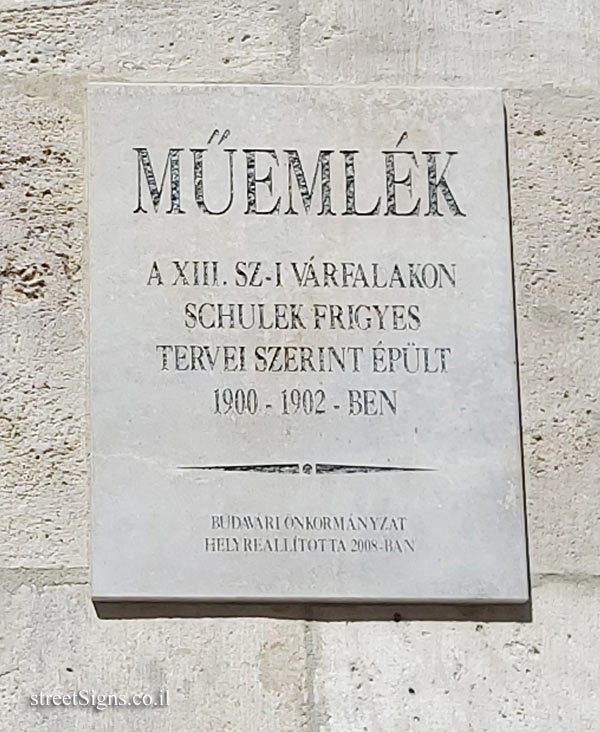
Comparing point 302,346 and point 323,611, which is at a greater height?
point 302,346

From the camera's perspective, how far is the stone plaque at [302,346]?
3.34 m

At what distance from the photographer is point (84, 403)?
3406 mm

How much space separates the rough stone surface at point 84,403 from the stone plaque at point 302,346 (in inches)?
1.9

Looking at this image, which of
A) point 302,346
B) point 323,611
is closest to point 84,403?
point 302,346

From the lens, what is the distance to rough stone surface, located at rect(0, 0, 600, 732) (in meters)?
3.30

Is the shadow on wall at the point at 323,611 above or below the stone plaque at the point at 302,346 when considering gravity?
below

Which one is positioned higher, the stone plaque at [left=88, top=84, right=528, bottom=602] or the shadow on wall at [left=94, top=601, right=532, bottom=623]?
the stone plaque at [left=88, top=84, right=528, bottom=602]

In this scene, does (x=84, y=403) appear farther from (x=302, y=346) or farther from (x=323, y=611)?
(x=323, y=611)

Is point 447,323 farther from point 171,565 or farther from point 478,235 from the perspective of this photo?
point 171,565

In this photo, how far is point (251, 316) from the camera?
3.45m

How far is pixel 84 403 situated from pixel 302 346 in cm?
35

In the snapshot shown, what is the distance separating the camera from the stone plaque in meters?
3.34

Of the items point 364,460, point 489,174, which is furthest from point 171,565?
point 489,174

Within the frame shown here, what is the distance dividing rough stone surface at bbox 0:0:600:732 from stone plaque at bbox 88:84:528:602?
0.16 ft
